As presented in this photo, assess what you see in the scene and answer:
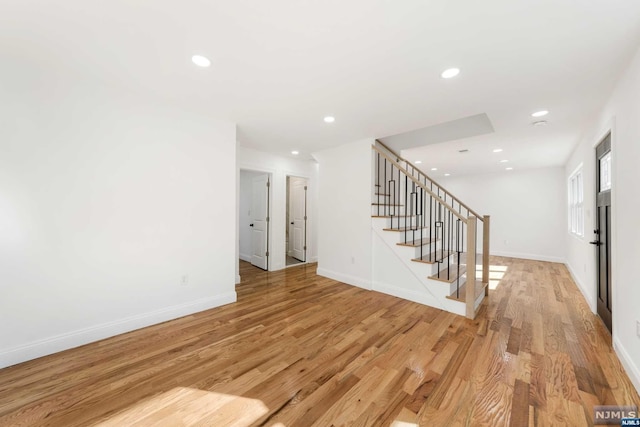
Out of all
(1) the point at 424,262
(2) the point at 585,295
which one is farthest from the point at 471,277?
(2) the point at 585,295

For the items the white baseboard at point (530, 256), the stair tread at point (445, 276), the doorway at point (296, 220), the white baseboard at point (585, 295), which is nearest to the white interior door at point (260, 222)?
the doorway at point (296, 220)

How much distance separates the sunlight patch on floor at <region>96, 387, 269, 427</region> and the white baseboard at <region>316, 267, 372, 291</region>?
268cm

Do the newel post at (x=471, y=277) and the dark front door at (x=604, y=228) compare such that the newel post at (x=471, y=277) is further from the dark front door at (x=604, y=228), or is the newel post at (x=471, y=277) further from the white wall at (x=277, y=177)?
the white wall at (x=277, y=177)

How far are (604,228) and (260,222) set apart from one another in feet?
17.3

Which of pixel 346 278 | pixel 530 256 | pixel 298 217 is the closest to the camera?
pixel 346 278

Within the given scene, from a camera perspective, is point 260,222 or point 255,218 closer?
point 260,222

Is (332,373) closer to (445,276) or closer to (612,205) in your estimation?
(445,276)

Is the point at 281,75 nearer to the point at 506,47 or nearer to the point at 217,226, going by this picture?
the point at 506,47

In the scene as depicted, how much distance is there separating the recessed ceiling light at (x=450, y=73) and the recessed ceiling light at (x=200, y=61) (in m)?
2.00

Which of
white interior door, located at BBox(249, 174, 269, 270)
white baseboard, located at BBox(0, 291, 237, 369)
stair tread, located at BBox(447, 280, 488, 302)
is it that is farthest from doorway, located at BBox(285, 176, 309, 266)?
stair tread, located at BBox(447, 280, 488, 302)

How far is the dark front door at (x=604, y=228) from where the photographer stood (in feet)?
8.93

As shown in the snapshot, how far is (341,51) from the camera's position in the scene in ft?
6.13

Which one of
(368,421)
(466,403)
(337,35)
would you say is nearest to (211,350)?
(368,421)

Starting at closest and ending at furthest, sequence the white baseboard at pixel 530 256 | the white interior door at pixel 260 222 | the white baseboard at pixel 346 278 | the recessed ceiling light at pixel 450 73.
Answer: the recessed ceiling light at pixel 450 73 < the white baseboard at pixel 346 278 < the white interior door at pixel 260 222 < the white baseboard at pixel 530 256
